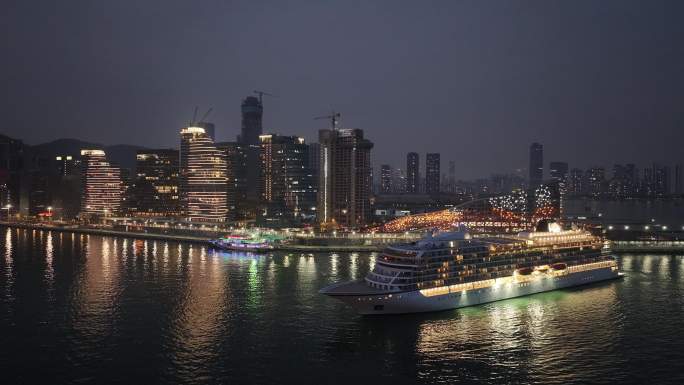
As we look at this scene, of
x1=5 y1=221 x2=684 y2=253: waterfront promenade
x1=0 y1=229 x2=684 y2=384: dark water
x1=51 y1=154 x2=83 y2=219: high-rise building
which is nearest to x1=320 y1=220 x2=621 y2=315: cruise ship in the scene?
x1=0 y1=229 x2=684 y2=384: dark water

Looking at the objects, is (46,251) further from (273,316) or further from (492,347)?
(492,347)

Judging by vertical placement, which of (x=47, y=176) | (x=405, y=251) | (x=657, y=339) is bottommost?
(x=657, y=339)

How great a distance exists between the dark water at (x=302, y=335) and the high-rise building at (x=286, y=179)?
95194 mm

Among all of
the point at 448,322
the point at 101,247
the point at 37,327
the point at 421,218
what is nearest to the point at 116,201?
the point at 101,247

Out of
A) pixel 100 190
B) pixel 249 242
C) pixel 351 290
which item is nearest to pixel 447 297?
pixel 351 290

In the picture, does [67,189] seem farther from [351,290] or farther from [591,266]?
[591,266]

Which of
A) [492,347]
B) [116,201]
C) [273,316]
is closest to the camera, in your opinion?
[492,347]

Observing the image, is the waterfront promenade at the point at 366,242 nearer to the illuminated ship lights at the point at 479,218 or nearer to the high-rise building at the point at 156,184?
the illuminated ship lights at the point at 479,218

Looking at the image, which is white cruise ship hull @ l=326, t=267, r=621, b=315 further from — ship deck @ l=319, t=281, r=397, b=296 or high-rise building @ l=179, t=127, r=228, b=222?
high-rise building @ l=179, t=127, r=228, b=222

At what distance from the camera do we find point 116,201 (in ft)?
456

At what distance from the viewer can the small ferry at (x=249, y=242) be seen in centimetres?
6906

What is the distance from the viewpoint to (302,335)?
29078 mm

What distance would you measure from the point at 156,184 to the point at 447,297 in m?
109

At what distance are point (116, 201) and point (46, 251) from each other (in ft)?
247
